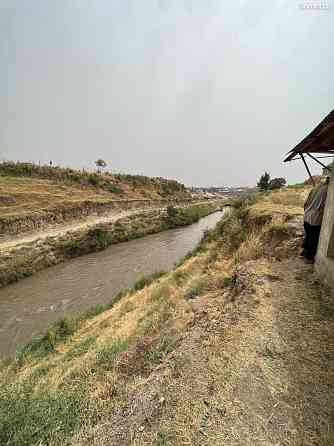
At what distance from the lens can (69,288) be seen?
1202cm

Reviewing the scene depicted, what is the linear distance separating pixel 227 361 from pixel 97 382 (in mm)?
2301

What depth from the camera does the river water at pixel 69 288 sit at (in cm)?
875

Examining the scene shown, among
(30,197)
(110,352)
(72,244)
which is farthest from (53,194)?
(110,352)

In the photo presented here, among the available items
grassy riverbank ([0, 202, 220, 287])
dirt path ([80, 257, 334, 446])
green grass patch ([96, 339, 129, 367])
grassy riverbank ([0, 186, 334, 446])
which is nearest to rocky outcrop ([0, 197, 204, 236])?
grassy riverbank ([0, 202, 220, 287])

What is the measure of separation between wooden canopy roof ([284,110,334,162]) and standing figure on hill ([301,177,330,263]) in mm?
751

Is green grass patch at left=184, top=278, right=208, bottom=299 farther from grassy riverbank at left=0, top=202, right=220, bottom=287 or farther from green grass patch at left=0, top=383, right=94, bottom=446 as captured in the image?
grassy riverbank at left=0, top=202, right=220, bottom=287

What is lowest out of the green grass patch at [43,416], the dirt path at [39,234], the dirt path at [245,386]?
the dirt path at [39,234]

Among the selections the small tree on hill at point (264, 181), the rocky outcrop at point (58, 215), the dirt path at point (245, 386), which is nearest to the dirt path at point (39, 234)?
the rocky outcrop at point (58, 215)

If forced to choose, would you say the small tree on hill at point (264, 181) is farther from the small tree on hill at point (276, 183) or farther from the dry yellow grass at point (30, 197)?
the dry yellow grass at point (30, 197)

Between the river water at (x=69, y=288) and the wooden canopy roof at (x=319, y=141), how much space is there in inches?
417

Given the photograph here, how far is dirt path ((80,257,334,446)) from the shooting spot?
196 centimetres

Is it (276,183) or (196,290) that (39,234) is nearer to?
(196,290)

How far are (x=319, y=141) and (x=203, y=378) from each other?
15.8ft

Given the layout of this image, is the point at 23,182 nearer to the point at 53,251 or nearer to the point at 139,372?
the point at 53,251
